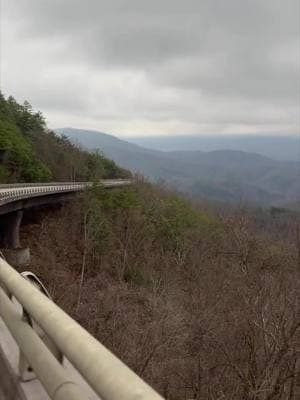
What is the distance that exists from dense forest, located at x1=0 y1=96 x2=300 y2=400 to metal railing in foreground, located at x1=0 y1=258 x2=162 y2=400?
10.1 meters

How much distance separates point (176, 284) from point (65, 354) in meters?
39.7

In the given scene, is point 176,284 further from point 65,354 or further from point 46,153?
point 46,153

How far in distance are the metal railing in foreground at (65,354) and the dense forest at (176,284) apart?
33.2ft

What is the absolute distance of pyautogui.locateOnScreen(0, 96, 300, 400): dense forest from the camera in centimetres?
1580

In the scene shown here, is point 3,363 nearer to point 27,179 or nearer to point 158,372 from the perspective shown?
point 158,372

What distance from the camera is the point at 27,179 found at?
70062mm

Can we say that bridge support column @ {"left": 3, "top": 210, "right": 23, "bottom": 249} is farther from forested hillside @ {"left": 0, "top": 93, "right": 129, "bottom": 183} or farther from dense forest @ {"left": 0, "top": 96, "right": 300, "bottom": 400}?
forested hillside @ {"left": 0, "top": 93, "right": 129, "bottom": 183}

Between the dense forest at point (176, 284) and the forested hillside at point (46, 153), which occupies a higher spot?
the forested hillside at point (46, 153)

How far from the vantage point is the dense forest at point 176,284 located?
15.8m

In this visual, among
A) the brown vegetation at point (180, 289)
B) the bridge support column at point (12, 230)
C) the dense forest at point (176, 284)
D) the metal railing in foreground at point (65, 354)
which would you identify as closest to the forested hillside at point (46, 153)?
the dense forest at point (176, 284)

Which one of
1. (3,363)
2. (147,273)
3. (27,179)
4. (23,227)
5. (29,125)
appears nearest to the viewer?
(3,363)

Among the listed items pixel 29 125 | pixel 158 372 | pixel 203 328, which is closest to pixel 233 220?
pixel 203 328

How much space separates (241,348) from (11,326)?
17.0m

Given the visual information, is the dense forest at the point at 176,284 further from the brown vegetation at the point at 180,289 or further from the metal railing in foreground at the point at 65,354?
the metal railing in foreground at the point at 65,354
